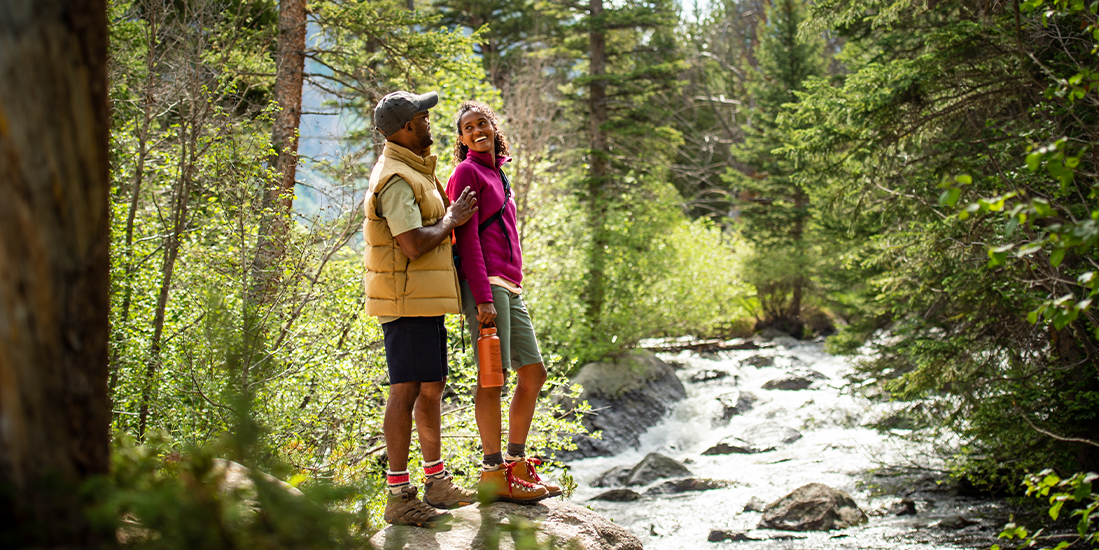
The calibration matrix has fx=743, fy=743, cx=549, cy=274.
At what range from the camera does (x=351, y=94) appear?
9164mm

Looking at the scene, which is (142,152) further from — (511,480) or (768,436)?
(768,436)

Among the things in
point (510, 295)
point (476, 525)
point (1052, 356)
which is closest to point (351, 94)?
point (510, 295)

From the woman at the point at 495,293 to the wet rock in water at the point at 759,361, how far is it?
14.0 meters

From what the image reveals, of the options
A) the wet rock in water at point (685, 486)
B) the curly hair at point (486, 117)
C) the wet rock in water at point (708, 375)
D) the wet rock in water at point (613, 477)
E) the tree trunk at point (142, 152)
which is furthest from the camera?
the wet rock in water at point (708, 375)

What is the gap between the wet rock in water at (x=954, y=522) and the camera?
7395mm

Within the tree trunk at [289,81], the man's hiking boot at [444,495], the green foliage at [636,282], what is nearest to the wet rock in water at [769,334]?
the green foliage at [636,282]

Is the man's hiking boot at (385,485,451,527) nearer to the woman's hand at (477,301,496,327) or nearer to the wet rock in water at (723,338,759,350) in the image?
the woman's hand at (477,301,496,327)

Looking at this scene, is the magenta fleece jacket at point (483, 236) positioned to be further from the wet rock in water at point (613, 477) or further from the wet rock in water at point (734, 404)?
the wet rock in water at point (734, 404)

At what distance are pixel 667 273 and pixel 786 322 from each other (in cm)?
709

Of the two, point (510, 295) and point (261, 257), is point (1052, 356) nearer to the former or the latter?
point (510, 295)

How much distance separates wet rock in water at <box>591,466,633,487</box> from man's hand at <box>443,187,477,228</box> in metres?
7.32

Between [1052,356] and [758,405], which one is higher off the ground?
[1052,356]

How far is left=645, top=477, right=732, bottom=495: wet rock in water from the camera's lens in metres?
9.66

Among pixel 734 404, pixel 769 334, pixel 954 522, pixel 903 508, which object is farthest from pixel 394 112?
pixel 769 334
